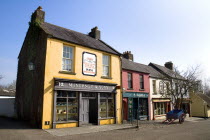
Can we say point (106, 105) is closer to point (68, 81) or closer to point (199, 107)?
point (68, 81)

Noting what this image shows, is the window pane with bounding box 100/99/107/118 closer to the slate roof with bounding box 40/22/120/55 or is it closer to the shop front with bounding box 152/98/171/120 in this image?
the slate roof with bounding box 40/22/120/55

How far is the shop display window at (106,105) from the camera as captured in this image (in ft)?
51.0

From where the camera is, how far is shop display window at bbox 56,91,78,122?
12.6 m

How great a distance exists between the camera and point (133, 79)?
20297 millimetres

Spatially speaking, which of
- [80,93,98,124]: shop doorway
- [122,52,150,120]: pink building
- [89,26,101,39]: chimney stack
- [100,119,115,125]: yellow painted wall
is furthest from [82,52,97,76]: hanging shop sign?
[89,26,101,39]: chimney stack

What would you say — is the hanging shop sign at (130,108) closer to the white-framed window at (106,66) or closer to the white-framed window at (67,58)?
the white-framed window at (106,66)

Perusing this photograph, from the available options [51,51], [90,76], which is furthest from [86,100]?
[51,51]

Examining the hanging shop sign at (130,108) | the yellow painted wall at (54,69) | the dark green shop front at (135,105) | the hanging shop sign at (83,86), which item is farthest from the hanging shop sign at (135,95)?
the yellow painted wall at (54,69)

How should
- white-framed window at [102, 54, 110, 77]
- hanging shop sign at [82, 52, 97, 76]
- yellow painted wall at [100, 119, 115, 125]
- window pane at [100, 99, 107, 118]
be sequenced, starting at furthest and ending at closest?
white-framed window at [102, 54, 110, 77] → window pane at [100, 99, 107, 118] → yellow painted wall at [100, 119, 115, 125] → hanging shop sign at [82, 52, 97, 76]

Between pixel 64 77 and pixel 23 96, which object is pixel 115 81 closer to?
pixel 64 77

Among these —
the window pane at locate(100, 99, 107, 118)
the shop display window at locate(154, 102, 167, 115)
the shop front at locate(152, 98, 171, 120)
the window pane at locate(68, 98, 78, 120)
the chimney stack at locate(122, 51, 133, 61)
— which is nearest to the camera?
the window pane at locate(68, 98, 78, 120)

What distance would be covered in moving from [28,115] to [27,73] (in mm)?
3963

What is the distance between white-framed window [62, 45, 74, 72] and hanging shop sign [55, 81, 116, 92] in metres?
1.30

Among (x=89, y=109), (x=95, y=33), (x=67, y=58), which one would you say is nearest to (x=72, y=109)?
(x=89, y=109)
